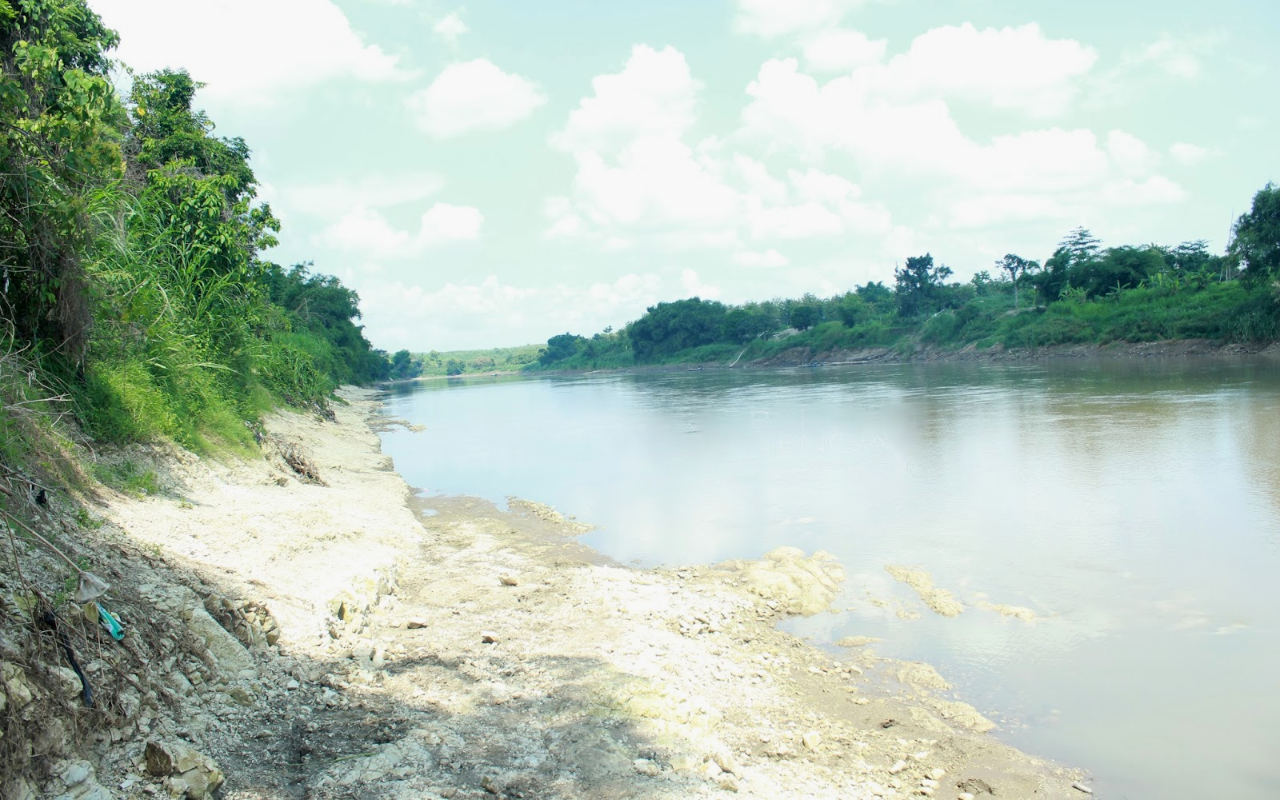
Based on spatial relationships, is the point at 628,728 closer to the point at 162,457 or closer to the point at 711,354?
the point at 162,457

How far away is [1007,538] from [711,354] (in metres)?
84.5

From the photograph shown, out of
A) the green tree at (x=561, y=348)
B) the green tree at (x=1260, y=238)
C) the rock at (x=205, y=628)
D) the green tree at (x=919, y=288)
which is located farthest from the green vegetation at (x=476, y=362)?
the rock at (x=205, y=628)

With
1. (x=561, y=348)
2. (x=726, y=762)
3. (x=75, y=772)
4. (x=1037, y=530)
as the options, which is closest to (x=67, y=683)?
(x=75, y=772)

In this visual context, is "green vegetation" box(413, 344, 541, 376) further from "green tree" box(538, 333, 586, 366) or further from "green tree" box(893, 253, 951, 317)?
"green tree" box(893, 253, 951, 317)

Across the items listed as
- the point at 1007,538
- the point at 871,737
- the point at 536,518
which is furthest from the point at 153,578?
the point at 1007,538

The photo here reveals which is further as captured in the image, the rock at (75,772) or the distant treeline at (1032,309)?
the distant treeline at (1032,309)

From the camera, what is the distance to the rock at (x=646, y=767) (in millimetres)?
4109

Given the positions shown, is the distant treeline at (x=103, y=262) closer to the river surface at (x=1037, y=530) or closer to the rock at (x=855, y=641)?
the river surface at (x=1037, y=530)

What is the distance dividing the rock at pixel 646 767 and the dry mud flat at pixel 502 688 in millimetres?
11

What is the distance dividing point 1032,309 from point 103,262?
63415 millimetres

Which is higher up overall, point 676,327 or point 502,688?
point 676,327

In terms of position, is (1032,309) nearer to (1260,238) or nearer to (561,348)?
(1260,238)

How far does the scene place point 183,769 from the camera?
10.4 ft

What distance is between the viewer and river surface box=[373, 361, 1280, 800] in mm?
5520
